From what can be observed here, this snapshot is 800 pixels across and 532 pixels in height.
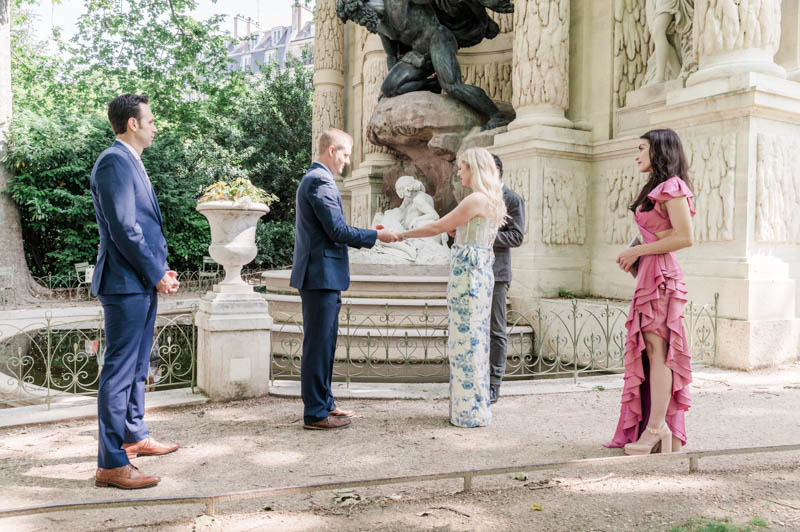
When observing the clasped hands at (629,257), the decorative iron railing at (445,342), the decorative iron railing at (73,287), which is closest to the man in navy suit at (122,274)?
the clasped hands at (629,257)

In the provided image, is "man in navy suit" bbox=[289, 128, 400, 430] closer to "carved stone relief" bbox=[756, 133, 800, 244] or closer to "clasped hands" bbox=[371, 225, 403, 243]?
"clasped hands" bbox=[371, 225, 403, 243]

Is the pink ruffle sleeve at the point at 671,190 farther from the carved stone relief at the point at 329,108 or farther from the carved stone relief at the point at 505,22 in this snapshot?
the carved stone relief at the point at 329,108

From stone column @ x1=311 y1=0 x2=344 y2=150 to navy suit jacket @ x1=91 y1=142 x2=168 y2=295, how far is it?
41.7 ft

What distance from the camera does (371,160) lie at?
13742 mm

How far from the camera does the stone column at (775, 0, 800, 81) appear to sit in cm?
743

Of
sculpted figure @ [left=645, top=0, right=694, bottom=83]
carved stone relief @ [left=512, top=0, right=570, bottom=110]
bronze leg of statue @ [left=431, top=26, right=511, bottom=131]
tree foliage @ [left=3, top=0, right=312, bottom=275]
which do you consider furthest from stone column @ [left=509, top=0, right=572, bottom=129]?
tree foliage @ [left=3, top=0, right=312, bottom=275]

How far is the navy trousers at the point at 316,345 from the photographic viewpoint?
4188 millimetres

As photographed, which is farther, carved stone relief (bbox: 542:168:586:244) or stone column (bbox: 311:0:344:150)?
stone column (bbox: 311:0:344:150)

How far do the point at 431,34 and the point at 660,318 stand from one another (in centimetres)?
904

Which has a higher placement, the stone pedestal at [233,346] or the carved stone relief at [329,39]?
the carved stone relief at [329,39]

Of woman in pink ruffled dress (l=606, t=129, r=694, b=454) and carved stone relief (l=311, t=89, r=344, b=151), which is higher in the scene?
carved stone relief (l=311, t=89, r=344, b=151)

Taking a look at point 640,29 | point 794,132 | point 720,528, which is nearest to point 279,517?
point 720,528

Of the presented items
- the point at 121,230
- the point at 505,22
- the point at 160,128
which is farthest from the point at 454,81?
the point at 160,128

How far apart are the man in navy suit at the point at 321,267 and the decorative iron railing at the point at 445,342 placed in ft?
6.15
